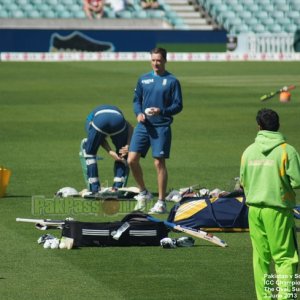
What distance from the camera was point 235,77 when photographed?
136ft

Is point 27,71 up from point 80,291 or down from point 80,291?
down

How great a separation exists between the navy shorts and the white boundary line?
36.1 metres

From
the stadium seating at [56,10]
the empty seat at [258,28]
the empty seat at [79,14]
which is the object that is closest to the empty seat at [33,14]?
the stadium seating at [56,10]

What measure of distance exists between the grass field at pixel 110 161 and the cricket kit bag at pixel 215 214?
20cm

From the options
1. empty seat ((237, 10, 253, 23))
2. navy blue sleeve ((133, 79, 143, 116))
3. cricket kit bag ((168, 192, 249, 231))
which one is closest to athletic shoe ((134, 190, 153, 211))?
navy blue sleeve ((133, 79, 143, 116))

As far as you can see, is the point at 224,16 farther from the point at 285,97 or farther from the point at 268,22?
the point at 285,97

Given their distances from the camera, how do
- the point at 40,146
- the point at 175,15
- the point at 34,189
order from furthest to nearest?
the point at 175,15
the point at 40,146
the point at 34,189

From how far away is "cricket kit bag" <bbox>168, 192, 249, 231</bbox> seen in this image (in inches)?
506

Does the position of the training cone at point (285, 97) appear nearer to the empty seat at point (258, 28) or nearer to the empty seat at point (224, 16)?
the empty seat at point (224, 16)

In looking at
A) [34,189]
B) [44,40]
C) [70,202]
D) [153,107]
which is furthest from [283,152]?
[44,40]

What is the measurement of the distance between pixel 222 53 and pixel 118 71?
1111cm

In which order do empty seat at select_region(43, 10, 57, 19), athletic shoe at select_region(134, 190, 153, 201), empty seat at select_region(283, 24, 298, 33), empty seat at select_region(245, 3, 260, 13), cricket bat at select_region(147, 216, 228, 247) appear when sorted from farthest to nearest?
empty seat at select_region(245, 3, 260, 13) → empty seat at select_region(283, 24, 298, 33) → empty seat at select_region(43, 10, 57, 19) → athletic shoe at select_region(134, 190, 153, 201) → cricket bat at select_region(147, 216, 228, 247)

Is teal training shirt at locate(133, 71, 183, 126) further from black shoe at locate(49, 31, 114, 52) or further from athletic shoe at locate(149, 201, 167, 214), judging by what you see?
black shoe at locate(49, 31, 114, 52)

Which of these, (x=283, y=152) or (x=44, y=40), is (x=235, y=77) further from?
(x=283, y=152)
